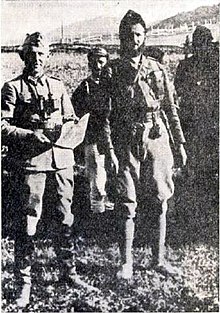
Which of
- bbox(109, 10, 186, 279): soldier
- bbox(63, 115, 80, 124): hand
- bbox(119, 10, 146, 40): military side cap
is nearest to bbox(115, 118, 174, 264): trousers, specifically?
bbox(109, 10, 186, 279): soldier

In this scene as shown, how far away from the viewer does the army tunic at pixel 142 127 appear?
2.29m

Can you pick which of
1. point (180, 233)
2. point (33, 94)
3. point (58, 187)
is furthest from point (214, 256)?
point (33, 94)

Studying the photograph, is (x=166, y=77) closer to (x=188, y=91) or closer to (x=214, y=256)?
(x=188, y=91)

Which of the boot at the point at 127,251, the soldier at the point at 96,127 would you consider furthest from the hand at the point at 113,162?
the boot at the point at 127,251

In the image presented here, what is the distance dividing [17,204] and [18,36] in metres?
0.36

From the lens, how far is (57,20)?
2270 mm

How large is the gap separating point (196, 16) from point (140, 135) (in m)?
0.28

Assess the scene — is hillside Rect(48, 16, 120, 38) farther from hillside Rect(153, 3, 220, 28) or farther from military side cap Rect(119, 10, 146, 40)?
hillside Rect(153, 3, 220, 28)

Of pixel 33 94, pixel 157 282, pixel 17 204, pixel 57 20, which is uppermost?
pixel 57 20

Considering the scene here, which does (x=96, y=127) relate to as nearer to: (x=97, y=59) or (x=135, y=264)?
(x=97, y=59)

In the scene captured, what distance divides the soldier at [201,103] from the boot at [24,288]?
0.42 metres

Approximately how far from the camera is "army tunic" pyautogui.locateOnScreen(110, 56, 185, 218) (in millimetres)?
2291

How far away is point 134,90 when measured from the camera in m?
2.29

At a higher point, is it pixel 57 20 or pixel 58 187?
pixel 57 20
